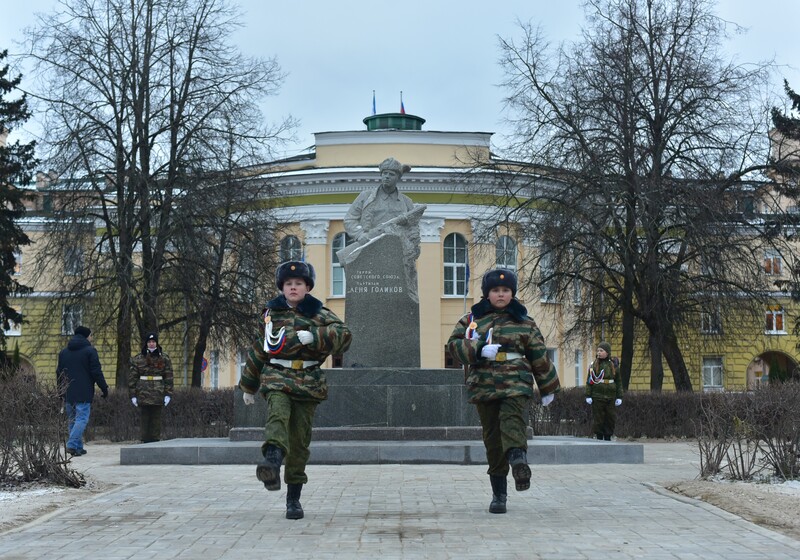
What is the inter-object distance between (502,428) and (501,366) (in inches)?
19.4

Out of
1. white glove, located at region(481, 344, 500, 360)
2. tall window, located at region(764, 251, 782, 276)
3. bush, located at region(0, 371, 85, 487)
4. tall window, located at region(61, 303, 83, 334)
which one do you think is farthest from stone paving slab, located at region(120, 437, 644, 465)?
tall window, located at region(61, 303, 83, 334)

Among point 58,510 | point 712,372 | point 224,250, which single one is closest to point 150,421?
point 58,510

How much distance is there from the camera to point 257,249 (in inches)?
1375

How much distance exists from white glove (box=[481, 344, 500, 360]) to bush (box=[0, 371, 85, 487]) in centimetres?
497

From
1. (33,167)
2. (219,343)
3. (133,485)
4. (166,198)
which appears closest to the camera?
(133,485)

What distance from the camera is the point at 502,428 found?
9.55 meters

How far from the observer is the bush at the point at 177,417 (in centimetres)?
2672

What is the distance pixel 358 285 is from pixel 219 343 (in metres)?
20.7

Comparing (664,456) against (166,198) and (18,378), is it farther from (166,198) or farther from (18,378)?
(166,198)

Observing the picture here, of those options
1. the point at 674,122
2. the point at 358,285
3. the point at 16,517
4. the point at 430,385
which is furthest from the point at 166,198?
the point at 16,517

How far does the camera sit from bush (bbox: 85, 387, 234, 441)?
26719 mm

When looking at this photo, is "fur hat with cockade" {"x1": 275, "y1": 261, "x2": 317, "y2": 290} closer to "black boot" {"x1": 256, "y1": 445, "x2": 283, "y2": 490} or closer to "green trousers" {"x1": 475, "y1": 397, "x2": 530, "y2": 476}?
"black boot" {"x1": 256, "y1": 445, "x2": 283, "y2": 490}

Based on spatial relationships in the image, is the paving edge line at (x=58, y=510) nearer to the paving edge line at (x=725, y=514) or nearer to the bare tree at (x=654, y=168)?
the paving edge line at (x=725, y=514)

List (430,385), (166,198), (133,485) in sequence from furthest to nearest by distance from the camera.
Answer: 1. (166,198)
2. (430,385)
3. (133,485)
